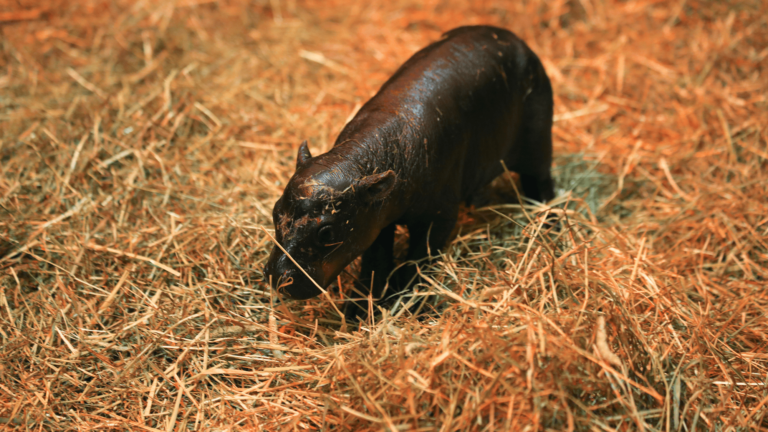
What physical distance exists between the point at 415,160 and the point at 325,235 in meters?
0.58

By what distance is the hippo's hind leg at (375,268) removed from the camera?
2889mm

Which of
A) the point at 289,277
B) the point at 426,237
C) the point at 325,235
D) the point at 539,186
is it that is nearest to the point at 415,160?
the point at 426,237

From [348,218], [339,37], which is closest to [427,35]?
[339,37]

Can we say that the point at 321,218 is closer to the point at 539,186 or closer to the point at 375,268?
the point at 375,268

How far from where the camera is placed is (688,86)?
4.70 meters

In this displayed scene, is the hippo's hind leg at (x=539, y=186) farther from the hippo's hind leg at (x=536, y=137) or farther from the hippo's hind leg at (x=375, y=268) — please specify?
the hippo's hind leg at (x=375, y=268)

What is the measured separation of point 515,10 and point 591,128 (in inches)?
73.9

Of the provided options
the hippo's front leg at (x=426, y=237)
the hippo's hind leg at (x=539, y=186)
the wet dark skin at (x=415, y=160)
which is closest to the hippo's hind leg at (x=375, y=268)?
the wet dark skin at (x=415, y=160)

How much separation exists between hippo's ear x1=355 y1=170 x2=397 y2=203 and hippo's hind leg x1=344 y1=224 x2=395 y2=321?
444 millimetres

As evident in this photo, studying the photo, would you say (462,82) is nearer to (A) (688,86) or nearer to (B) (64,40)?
(A) (688,86)

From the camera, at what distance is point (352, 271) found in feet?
10.2

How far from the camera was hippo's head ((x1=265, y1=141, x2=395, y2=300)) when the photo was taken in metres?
2.34

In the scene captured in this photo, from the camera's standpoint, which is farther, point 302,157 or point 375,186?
point 302,157

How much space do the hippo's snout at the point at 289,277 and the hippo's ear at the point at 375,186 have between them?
0.40 metres
